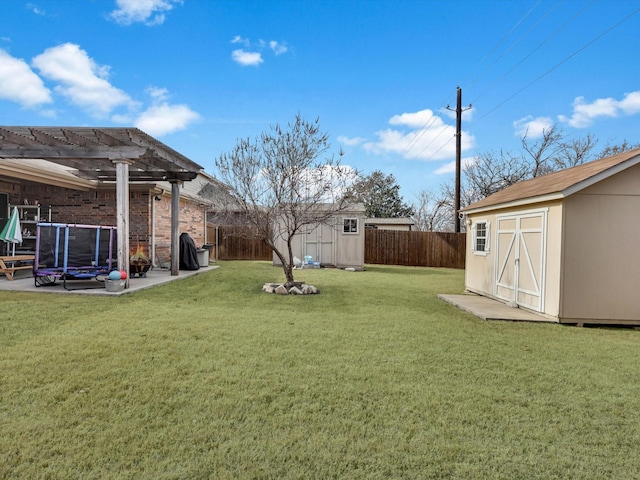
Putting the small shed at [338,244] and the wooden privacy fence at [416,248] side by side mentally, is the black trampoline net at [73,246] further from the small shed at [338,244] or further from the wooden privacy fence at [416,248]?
the wooden privacy fence at [416,248]

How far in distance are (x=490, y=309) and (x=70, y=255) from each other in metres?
8.25

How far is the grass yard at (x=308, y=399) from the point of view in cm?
197

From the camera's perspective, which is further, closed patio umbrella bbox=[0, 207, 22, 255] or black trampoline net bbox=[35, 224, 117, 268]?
closed patio umbrella bbox=[0, 207, 22, 255]

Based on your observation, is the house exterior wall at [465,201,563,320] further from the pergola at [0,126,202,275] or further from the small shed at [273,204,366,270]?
the pergola at [0,126,202,275]

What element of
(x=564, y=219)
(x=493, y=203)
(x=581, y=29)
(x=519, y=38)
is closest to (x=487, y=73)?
(x=519, y=38)

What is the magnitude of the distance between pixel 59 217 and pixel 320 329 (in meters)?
9.93

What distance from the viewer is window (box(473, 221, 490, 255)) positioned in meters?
8.22

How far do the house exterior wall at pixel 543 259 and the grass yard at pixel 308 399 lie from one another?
2.92 ft

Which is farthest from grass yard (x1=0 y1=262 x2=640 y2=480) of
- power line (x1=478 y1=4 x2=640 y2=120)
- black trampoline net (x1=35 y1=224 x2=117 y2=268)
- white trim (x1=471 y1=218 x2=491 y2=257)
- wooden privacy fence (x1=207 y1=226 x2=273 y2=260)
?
wooden privacy fence (x1=207 y1=226 x2=273 y2=260)

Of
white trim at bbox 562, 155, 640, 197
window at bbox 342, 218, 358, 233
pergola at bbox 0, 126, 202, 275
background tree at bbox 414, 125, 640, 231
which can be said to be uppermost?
background tree at bbox 414, 125, 640, 231

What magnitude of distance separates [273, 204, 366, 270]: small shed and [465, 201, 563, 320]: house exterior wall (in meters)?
5.35

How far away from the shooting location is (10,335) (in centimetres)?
407

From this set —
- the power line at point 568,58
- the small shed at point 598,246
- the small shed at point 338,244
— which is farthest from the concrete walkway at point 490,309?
the power line at point 568,58

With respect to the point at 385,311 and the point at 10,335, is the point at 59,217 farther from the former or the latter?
the point at 385,311
